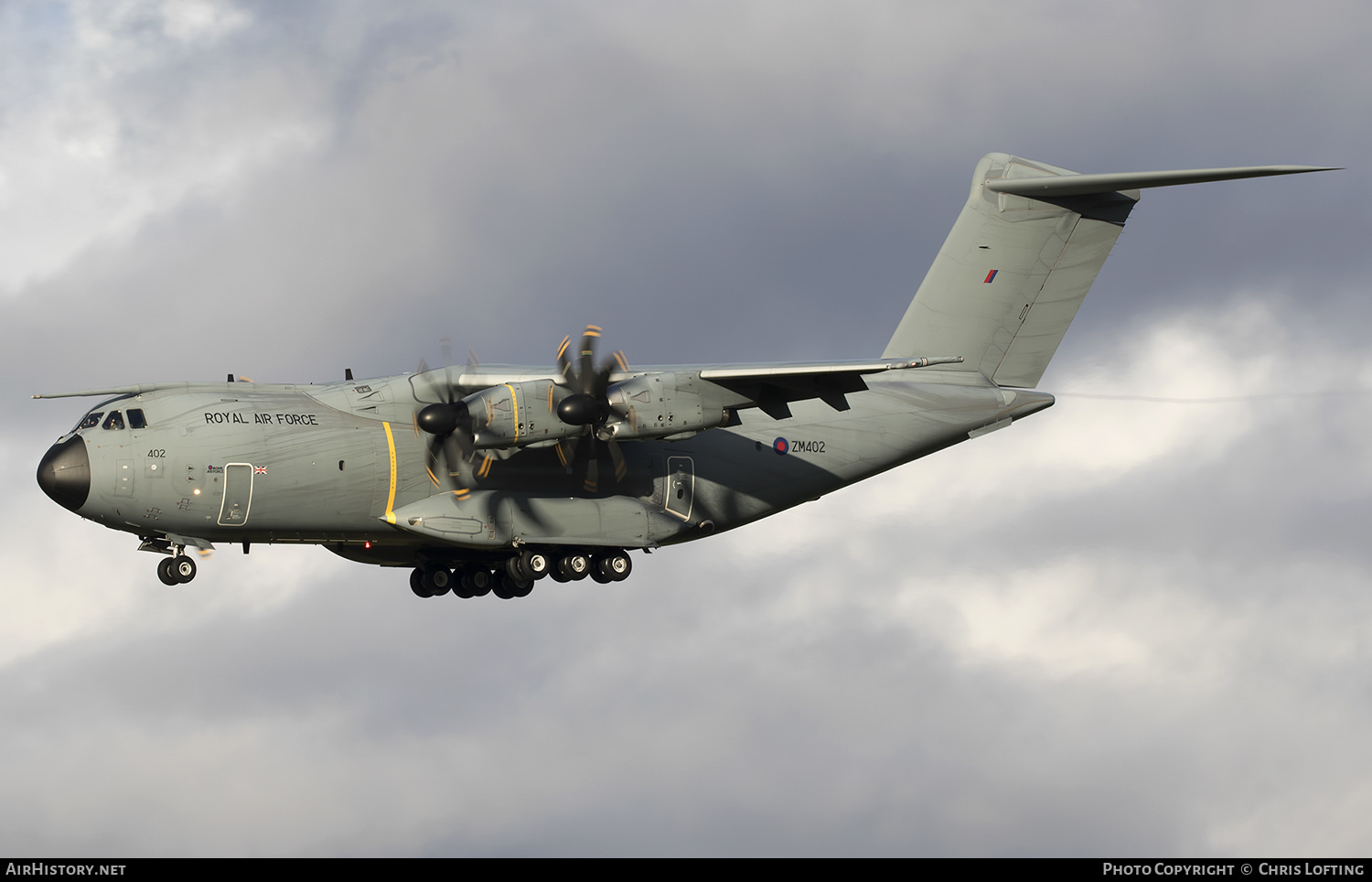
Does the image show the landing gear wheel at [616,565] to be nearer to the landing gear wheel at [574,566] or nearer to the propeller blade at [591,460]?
the landing gear wheel at [574,566]

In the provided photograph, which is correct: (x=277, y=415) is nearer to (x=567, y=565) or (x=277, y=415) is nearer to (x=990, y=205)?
(x=567, y=565)

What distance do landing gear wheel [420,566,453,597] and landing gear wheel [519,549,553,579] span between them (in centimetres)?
207

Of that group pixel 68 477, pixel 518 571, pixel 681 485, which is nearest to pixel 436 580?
pixel 518 571

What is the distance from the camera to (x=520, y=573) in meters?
21.4

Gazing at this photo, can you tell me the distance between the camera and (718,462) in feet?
72.7

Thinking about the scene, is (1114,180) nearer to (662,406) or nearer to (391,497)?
(662,406)

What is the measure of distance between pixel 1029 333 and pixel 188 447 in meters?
13.0

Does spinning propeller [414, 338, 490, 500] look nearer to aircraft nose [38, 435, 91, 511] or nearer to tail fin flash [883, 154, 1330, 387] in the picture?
aircraft nose [38, 435, 91, 511]

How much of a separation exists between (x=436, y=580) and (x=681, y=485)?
418cm

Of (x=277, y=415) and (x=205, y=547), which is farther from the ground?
(x=277, y=415)
